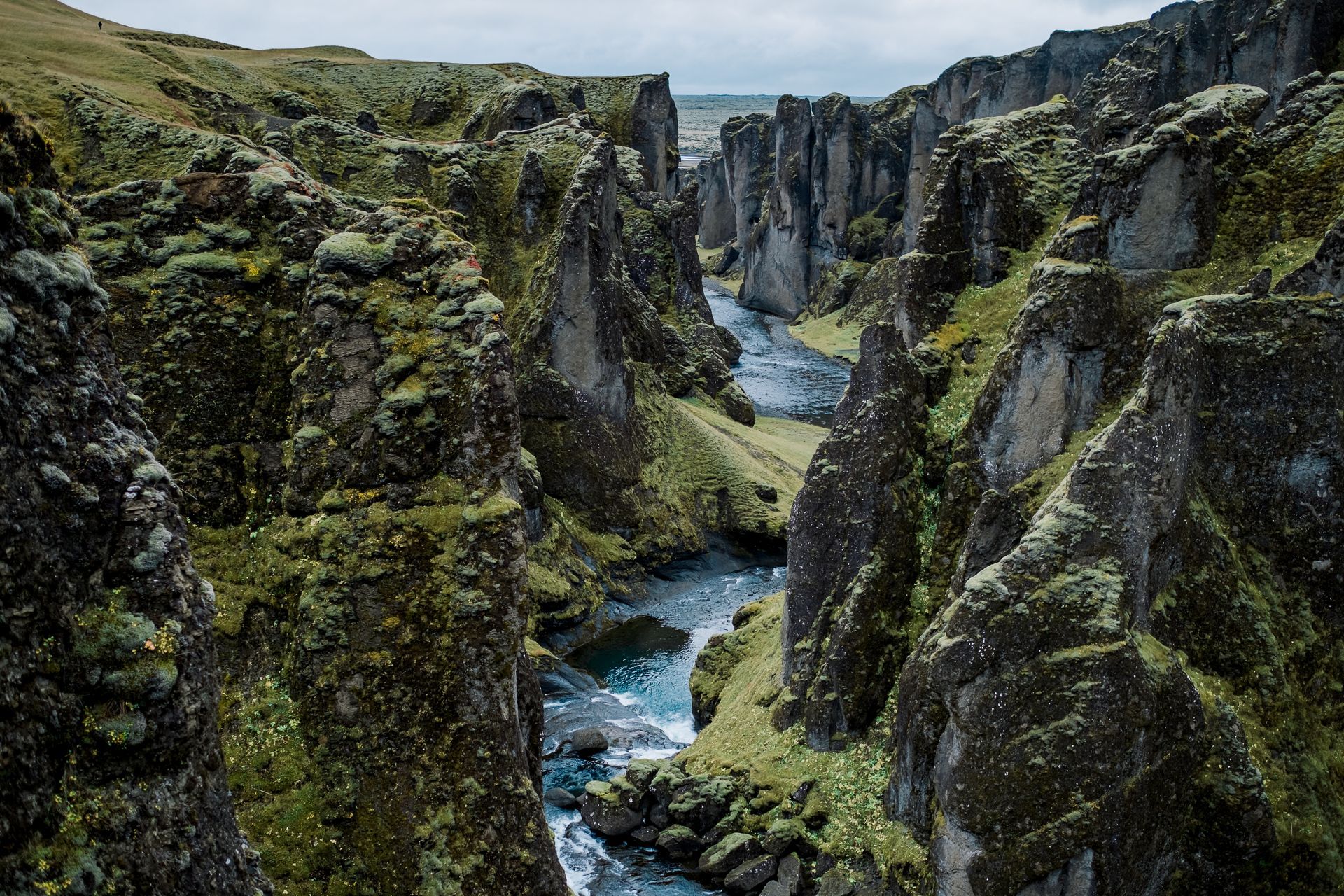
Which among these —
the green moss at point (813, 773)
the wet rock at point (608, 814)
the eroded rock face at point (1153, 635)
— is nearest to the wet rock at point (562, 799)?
the wet rock at point (608, 814)

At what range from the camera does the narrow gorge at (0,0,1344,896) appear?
39.2 feet

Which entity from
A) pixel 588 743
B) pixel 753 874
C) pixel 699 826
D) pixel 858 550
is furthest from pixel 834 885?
pixel 588 743

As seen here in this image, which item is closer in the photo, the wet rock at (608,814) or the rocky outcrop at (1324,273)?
the rocky outcrop at (1324,273)

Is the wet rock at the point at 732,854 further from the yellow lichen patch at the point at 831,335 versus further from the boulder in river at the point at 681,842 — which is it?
the yellow lichen patch at the point at 831,335

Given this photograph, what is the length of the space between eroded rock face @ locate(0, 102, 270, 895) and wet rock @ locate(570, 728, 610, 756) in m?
27.8

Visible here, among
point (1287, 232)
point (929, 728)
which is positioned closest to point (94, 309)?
point (929, 728)

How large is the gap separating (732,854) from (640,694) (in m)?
17.4

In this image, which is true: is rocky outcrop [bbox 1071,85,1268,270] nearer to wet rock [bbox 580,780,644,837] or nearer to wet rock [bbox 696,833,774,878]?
wet rock [bbox 696,833,774,878]

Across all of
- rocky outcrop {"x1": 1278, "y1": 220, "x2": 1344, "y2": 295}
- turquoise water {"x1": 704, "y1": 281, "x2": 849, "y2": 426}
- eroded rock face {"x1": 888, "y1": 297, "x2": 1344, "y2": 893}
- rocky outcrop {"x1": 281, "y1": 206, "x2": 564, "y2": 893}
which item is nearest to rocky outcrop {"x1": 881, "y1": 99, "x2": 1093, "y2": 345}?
eroded rock face {"x1": 888, "y1": 297, "x2": 1344, "y2": 893}

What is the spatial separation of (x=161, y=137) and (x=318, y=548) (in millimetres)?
31122

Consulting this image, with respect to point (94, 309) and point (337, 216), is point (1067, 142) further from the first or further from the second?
point (94, 309)

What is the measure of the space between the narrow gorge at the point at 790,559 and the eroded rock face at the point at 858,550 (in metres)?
0.15

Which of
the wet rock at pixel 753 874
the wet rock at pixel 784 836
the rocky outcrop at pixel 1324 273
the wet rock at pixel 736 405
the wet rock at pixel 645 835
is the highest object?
the rocky outcrop at pixel 1324 273

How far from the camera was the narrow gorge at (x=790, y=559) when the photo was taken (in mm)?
11961
